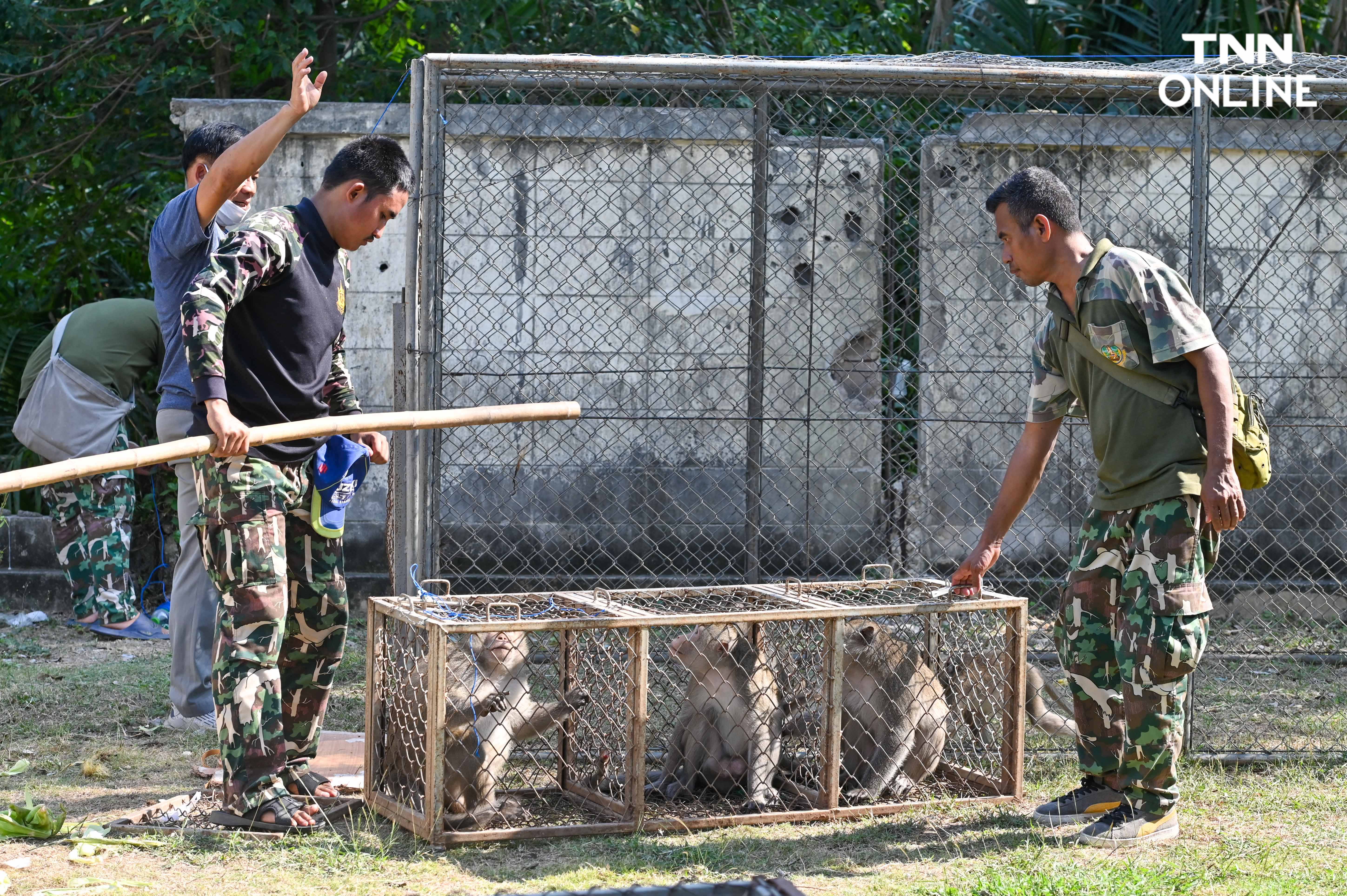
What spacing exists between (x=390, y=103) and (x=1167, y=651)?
10.8 feet

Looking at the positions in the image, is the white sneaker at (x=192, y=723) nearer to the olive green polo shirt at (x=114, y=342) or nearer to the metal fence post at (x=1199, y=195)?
the olive green polo shirt at (x=114, y=342)

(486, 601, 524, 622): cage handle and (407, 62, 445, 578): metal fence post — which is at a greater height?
(407, 62, 445, 578): metal fence post

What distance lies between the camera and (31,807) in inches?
152

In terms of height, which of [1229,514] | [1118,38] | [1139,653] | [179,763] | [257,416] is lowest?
[179,763]

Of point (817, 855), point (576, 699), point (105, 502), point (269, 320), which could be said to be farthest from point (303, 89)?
point (105, 502)

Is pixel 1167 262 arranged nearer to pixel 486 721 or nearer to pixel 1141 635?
pixel 1141 635

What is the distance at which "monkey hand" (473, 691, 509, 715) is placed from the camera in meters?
3.83

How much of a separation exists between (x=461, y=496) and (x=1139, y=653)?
370 cm

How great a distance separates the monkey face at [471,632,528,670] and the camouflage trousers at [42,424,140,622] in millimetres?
3370

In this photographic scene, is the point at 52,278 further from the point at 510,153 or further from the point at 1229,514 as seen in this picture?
the point at 1229,514

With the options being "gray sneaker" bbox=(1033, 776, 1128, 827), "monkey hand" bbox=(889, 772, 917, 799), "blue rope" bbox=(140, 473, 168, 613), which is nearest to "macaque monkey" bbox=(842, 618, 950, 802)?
"monkey hand" bbox=(889, 772, 917, 799)

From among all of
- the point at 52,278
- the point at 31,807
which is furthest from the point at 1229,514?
the point at 52,278

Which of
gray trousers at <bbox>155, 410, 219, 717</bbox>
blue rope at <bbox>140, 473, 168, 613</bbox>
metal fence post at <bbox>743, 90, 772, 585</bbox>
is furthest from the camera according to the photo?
blue rope at <bbox>140, 473, 168, 613</bbox>

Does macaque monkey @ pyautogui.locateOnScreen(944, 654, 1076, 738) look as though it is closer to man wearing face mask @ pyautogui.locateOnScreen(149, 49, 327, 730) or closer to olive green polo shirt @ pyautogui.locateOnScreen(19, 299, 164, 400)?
man wearing face mask @ pyautogui.locateOnScreen(149, 49, 327, 730)
